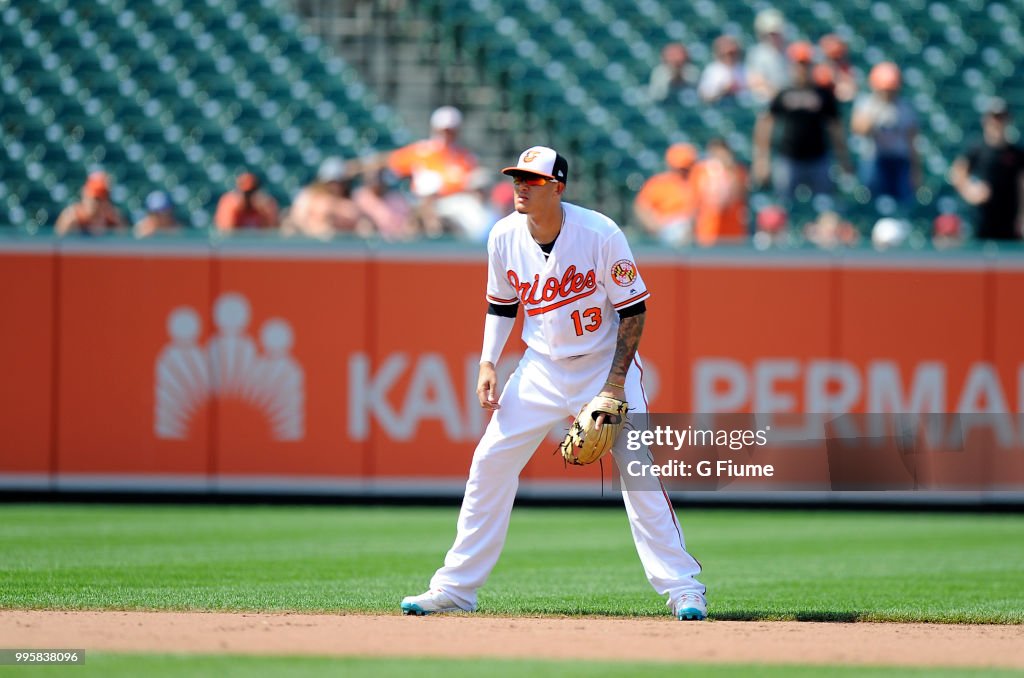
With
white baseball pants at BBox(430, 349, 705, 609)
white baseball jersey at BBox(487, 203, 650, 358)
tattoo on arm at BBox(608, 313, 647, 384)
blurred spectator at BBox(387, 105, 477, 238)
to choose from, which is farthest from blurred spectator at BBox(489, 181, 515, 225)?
tattoo on arm at BBox(608, 313, 647, 384)

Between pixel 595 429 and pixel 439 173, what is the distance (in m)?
8.31

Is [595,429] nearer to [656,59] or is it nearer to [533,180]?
[533,180]

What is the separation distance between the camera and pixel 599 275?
21.5 ft

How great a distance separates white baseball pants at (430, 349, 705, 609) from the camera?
656cm

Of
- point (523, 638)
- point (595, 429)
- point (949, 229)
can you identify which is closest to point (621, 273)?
point (595, 429)

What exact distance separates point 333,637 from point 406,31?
12943 millimetres

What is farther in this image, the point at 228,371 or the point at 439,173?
the point at 439,173

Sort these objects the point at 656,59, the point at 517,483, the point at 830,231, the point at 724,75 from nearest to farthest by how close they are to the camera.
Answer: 1. the point at 517,483
2. the point at 830,231
3. the point at 724,75
4. the point at 656,59

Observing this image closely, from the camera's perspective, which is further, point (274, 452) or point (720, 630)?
point (274, 452)

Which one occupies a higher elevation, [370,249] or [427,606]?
[370,249]

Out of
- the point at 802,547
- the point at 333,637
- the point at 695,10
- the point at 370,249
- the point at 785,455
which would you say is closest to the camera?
the point at 333,637

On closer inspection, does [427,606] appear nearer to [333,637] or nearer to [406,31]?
[333,637]

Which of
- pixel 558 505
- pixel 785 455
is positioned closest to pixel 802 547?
pixel 785 455

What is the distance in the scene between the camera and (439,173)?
566 inches
